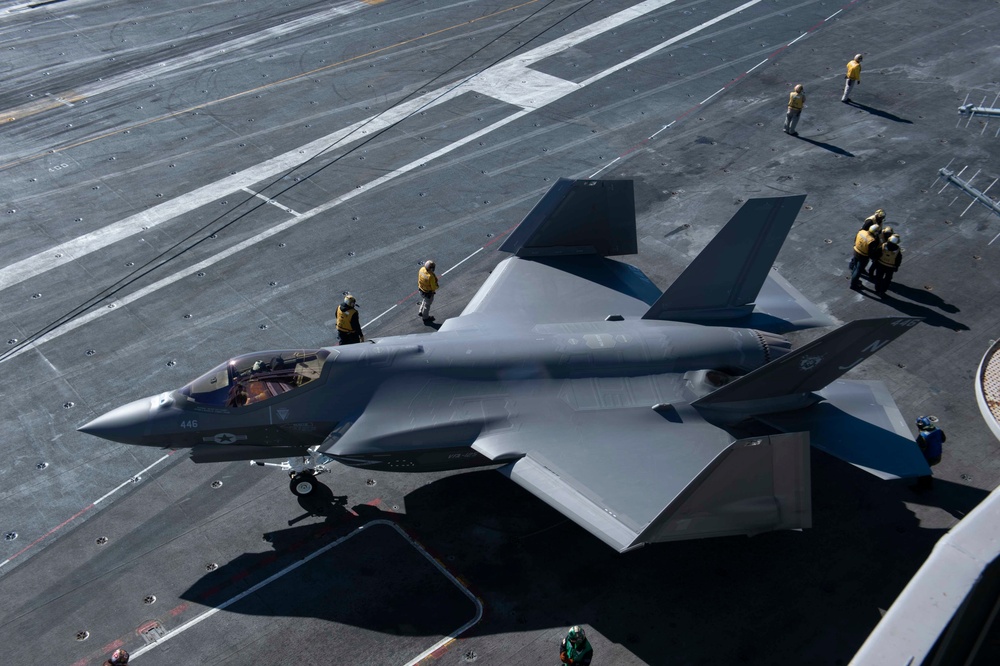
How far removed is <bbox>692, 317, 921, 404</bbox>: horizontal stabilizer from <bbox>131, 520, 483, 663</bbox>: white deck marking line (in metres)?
6.19

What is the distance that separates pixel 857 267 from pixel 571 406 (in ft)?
38.0

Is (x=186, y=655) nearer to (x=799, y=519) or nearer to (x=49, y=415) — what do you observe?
(x=49, y=415)

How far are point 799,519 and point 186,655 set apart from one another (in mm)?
11390

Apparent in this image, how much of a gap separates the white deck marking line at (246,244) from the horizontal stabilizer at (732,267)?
1389 centimetres

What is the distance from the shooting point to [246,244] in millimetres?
27578

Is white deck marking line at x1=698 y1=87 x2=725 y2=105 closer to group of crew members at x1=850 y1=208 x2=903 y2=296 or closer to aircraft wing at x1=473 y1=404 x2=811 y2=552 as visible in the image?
group of crew members at x1=850 y1=208 x2=903 y2=296

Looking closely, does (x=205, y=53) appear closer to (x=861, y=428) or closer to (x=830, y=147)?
(x=830, y=147)

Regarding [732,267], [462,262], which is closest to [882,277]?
[732,267]

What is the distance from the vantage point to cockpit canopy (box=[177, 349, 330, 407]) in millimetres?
17188

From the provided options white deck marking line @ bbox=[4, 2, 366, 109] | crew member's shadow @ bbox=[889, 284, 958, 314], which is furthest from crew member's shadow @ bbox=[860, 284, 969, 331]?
white deck marking line @ bbox=[4, 2, 366, 109]

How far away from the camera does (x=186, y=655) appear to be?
15.6 m

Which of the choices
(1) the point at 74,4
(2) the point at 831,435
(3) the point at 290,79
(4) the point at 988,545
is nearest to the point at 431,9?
(3) the point at 290,79

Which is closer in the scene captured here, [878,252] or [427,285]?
[427,285]

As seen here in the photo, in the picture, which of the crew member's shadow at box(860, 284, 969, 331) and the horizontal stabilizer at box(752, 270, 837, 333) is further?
the crew member's shadow at box(860, 284, 969, 331)
